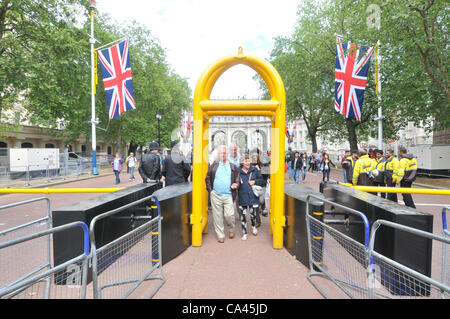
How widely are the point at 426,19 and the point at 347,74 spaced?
3.57 metres

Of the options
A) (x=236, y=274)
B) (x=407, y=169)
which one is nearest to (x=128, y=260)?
(x=236, y=274)

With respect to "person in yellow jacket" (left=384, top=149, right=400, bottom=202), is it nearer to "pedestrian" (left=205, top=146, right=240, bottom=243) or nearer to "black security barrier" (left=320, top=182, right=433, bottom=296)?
"black security barrier" (left=320, top=182, right=433, bottom=296)

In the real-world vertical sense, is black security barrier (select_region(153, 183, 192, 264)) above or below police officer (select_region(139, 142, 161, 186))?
below

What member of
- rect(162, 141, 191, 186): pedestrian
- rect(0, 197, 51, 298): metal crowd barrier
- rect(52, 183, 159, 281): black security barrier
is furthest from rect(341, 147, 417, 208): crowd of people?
rect(0, 197, 51, 298): metal crowd barrier

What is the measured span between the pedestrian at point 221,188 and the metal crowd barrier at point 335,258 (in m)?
1.59

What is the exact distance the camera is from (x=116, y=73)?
1412 centimetres

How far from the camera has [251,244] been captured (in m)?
4.64

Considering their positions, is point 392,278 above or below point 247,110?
below

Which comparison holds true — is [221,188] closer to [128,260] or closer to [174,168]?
[174,168]

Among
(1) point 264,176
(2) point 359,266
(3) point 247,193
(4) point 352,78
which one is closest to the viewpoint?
(2) point 359,266

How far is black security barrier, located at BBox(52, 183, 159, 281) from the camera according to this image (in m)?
3.11

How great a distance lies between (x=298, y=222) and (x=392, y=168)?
222 inches

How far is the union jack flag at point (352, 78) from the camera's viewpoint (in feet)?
41.7
